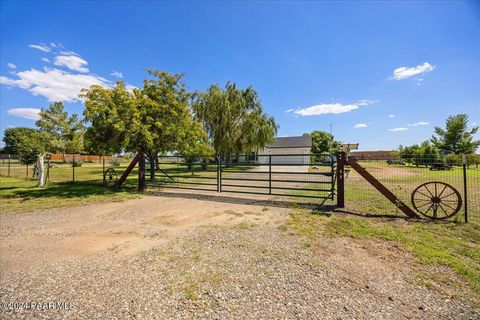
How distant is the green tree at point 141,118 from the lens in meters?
9.20

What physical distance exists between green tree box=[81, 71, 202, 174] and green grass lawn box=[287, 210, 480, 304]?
7575mm

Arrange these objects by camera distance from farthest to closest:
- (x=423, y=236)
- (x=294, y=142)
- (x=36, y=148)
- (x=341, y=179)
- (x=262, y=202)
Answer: (x=294, y=142) < (x=36, y=148) < (x=262, y=202) < (x=341, y=179) < (x=423, y=236)

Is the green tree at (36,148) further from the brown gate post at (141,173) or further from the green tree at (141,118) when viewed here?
the brown gate post at (141,173)

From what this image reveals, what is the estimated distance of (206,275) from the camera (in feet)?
9.48

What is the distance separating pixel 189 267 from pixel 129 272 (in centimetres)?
80

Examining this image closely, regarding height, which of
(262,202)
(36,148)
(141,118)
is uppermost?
(141,118)

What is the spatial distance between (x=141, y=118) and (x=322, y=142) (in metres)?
52.0

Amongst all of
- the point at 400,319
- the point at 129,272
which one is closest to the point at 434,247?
the point at 400,319

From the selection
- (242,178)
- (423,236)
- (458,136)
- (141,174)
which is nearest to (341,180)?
(423,236)

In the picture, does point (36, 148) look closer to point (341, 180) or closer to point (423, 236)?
point (341, 180)

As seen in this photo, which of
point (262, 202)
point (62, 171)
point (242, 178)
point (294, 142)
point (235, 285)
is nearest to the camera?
point (235, 285)

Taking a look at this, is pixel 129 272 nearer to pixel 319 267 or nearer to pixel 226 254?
pixel 226 254

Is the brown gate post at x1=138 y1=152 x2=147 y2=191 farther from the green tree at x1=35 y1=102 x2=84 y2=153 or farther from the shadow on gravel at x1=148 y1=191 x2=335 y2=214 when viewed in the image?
the green tree at x1=35 y1=102 x2=84 y2=153

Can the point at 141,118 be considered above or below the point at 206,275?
above
